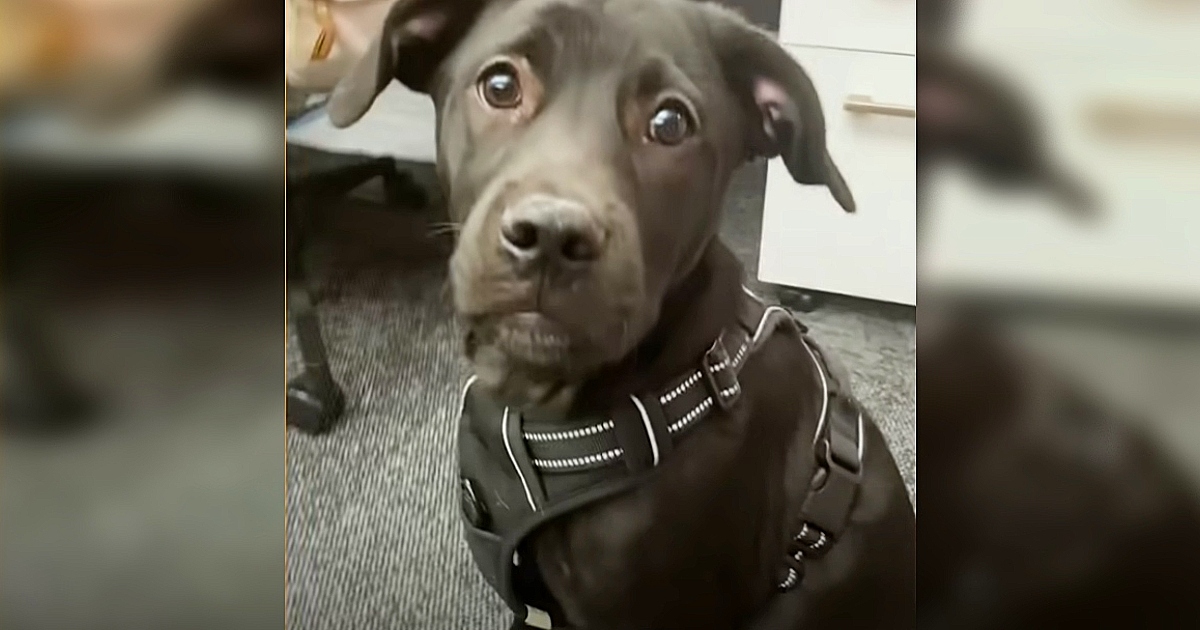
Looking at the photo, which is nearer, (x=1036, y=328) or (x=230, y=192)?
(x=230, y=192)

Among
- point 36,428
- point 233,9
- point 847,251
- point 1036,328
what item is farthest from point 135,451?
point 1036,328

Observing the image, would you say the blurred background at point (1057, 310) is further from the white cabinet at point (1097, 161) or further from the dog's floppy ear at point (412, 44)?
the dog's floppy ear at point (412, 44)

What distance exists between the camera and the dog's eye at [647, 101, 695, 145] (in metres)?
0.93

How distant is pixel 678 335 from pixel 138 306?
1.34 feet

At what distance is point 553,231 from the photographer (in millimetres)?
886

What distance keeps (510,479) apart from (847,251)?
0.32 meters

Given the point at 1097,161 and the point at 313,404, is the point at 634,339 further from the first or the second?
the point at 1097,161

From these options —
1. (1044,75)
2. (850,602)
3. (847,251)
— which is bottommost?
(850,602)

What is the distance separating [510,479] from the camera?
0.98 m

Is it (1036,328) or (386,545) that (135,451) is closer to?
(386,545)

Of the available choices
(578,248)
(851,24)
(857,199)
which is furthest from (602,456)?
(851,24)

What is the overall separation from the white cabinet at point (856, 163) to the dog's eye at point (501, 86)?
0.68ft

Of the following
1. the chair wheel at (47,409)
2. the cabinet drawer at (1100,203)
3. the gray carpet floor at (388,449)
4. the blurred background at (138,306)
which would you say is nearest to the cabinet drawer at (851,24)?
the cabinet drawer at (1100,203)

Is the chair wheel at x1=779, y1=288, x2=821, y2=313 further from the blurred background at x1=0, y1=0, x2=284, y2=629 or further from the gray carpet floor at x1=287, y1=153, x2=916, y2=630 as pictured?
the blurred background at x1=0, y1=0, x2=284, y2=629
